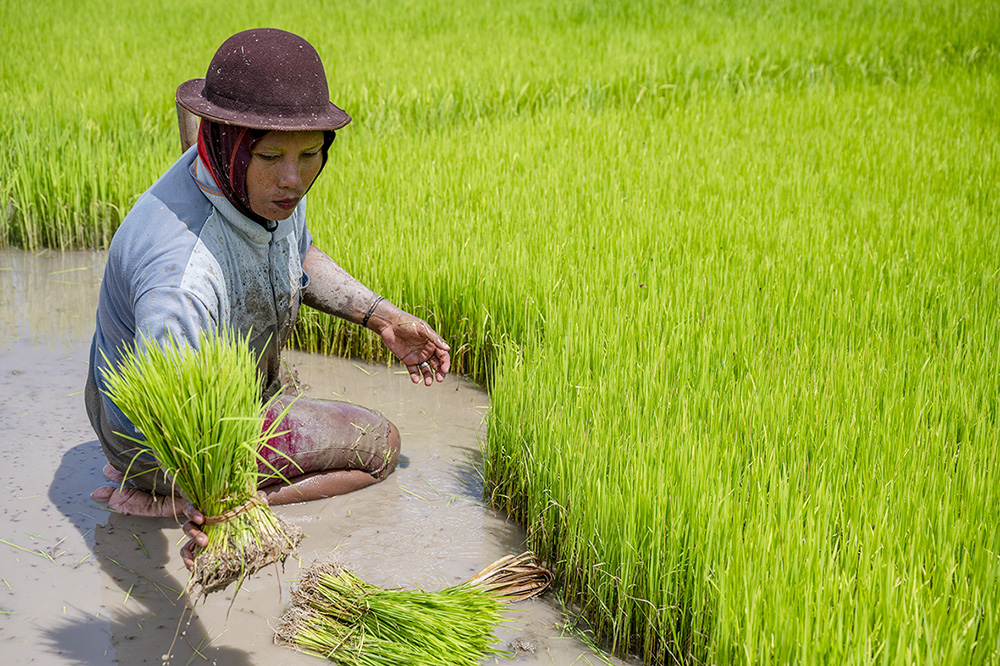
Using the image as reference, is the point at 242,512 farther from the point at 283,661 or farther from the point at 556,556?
the point at 556,556

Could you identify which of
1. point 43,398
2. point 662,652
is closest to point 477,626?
point 662,652

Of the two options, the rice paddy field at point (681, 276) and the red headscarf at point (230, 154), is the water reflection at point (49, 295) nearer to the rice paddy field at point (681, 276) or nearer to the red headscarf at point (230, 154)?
the rice paddy field at point (681, 276)

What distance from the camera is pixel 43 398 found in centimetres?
294

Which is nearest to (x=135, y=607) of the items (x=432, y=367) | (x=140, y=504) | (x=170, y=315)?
(x=140, y=504)

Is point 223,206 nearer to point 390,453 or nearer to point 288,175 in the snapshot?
point 288,175

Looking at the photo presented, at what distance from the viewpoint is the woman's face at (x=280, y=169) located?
6.42ft

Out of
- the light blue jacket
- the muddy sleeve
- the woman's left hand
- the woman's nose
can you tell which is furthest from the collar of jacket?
the woman's left hand

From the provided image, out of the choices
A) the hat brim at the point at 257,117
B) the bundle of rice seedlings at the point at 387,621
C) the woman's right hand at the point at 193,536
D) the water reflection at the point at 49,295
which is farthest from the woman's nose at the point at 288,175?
the water reflection at the point at 49,295

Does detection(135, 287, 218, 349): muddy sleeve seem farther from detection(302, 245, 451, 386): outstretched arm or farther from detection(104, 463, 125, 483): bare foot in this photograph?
detection(104, 463, 125, 483): bare foot

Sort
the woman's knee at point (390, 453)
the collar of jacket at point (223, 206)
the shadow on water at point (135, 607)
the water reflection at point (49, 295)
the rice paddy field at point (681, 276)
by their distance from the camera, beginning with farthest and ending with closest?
1. the water reflection at point (49, 295)
2. the woman's knee at point (390, 453)
3. the collar of jacket at point (223, 206)
4. the shadow on water at point (135, 607)
5. the rice paddy field at point (681, 276)

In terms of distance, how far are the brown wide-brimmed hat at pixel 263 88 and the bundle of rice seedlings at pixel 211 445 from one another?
56 centimetres

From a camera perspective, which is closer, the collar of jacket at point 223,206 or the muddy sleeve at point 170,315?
the muddy sleeve at point 170,315

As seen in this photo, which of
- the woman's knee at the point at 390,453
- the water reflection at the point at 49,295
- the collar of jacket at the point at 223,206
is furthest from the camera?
the water reflection at the point at 49,295

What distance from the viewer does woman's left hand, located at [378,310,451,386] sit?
7.75ft
